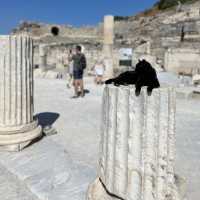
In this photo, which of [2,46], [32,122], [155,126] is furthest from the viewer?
[32,122]

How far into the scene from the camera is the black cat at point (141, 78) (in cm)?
264

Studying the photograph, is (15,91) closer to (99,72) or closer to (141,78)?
(141,78)

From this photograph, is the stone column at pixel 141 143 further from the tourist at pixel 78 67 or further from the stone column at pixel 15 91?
the tourist at pixel 78 67

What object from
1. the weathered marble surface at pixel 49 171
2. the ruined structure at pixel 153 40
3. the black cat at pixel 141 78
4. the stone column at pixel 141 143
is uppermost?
the ruined structure at pixel 153 40

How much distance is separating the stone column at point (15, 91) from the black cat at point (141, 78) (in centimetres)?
261

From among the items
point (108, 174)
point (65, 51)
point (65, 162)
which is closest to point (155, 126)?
point (108, 174)

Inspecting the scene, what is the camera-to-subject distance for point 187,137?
5.86 metres

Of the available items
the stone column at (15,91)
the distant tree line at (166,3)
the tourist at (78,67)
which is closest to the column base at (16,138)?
the stone column at (15,91)

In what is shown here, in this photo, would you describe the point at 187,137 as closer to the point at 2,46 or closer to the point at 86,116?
the point at 86,116

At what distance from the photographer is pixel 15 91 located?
16.9 feet

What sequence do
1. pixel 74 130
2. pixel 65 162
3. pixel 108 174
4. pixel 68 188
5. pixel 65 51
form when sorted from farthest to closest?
pixel 65 51 < pixel 74 130 < pixel 65 162 < pixel 68 188 < pixel 108 174

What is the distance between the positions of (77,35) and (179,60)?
2879 cm

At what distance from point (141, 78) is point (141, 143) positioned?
0.58 metres

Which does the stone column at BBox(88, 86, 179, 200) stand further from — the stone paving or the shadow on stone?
the shadow on stone
